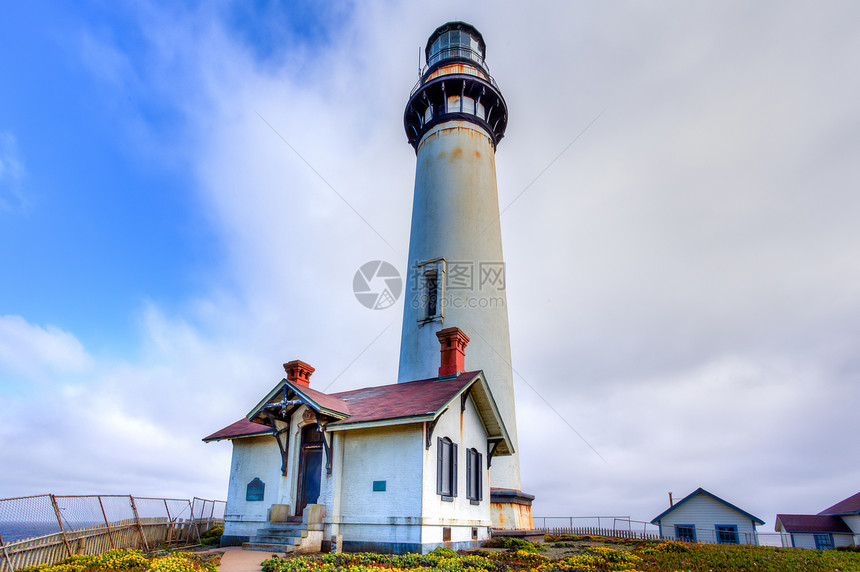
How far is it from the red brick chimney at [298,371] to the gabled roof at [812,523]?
36.7 metres

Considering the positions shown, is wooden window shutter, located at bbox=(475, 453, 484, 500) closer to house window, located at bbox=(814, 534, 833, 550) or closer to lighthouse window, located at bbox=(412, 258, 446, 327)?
lighthouse window, located at bbox=(412, 258, 446, 327)

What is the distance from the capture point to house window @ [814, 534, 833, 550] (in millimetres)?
34469

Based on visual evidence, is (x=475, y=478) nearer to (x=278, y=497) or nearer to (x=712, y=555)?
(x=278, y=497)

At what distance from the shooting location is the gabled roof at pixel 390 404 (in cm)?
1462

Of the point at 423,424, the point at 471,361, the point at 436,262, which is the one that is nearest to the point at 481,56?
the point at 436,262

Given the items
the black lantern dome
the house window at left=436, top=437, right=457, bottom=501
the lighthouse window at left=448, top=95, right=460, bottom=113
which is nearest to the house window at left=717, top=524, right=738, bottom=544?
the house window at left=436, top=437, right=457, bottom=501

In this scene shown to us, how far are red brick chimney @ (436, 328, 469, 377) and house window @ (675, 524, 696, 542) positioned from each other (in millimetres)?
23147

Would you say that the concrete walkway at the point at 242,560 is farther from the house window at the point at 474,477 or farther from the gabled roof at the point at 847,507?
the gabled roof at the point at 847,507

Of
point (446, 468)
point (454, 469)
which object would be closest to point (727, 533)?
point (454, 469)

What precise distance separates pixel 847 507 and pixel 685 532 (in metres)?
12.4

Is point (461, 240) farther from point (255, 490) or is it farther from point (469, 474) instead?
point (255, 490)

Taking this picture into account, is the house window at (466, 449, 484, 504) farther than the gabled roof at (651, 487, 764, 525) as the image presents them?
No

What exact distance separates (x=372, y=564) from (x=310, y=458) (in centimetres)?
537

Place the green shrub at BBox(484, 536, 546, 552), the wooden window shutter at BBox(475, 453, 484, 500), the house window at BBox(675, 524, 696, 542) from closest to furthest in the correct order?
the green shrub at BBox(484, 536, 546, 552) < the wooden window shutter at BBox(475, 453, 484, 500) < the house window at BBox(675, 524, 696, 542)
